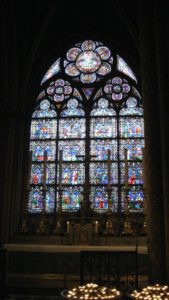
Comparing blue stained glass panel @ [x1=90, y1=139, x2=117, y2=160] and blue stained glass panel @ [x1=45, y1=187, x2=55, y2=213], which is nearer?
blue stained glass panel @ [x1=45, y1=187, x2=55, y2=213]

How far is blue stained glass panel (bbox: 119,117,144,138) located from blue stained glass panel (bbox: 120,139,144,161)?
0.19m

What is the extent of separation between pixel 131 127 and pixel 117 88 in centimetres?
161

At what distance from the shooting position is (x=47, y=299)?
748cm

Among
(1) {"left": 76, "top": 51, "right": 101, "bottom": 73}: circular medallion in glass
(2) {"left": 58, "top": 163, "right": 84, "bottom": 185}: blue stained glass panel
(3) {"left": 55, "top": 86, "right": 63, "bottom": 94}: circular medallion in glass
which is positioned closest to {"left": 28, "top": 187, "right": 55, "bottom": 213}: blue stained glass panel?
(2) {"left": 58, "top": 163, "right": 84, "bottom": 185}: blue stained glass panel

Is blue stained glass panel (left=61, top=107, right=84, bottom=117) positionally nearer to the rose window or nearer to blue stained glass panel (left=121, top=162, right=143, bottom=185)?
the rose window

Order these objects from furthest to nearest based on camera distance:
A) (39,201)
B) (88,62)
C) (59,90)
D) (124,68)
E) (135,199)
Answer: (88,62) < (59,90) < (124,68) < (39,201) < (135,199)

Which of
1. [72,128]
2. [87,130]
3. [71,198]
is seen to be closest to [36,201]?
[71,198]

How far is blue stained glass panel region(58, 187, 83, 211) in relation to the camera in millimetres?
12406

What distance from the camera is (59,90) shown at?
46.1 feet

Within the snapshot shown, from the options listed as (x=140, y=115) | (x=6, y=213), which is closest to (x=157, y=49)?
(x=140, y=115)

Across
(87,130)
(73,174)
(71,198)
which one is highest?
(87,130)

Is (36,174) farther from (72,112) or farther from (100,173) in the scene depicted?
(72,112)

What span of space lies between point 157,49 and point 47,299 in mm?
5147

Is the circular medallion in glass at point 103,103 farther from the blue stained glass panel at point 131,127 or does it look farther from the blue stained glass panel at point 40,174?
Answer: the blue stained glass panel at point 40,174
